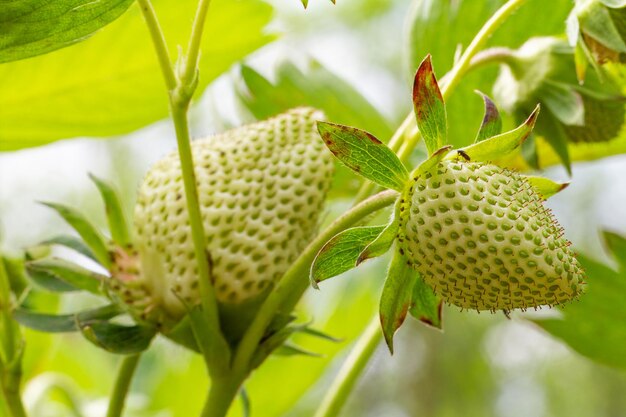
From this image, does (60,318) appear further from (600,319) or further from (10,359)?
(600,319)

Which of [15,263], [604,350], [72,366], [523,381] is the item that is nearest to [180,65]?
[15,263]

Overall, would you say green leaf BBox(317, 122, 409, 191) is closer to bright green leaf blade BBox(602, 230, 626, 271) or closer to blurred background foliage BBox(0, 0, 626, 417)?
blurred background foliage BBox(0, 0, 626, 417)

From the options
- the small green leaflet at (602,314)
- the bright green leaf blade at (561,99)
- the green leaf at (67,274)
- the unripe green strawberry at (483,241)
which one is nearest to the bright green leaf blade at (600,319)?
the small green leaflet at (602,314)

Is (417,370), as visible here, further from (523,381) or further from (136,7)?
(136,7)

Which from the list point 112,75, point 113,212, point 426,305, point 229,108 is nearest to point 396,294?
point 426,305

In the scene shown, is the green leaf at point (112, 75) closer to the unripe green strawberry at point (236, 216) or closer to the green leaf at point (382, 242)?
the unripe green strawberry at point (236, 216)
